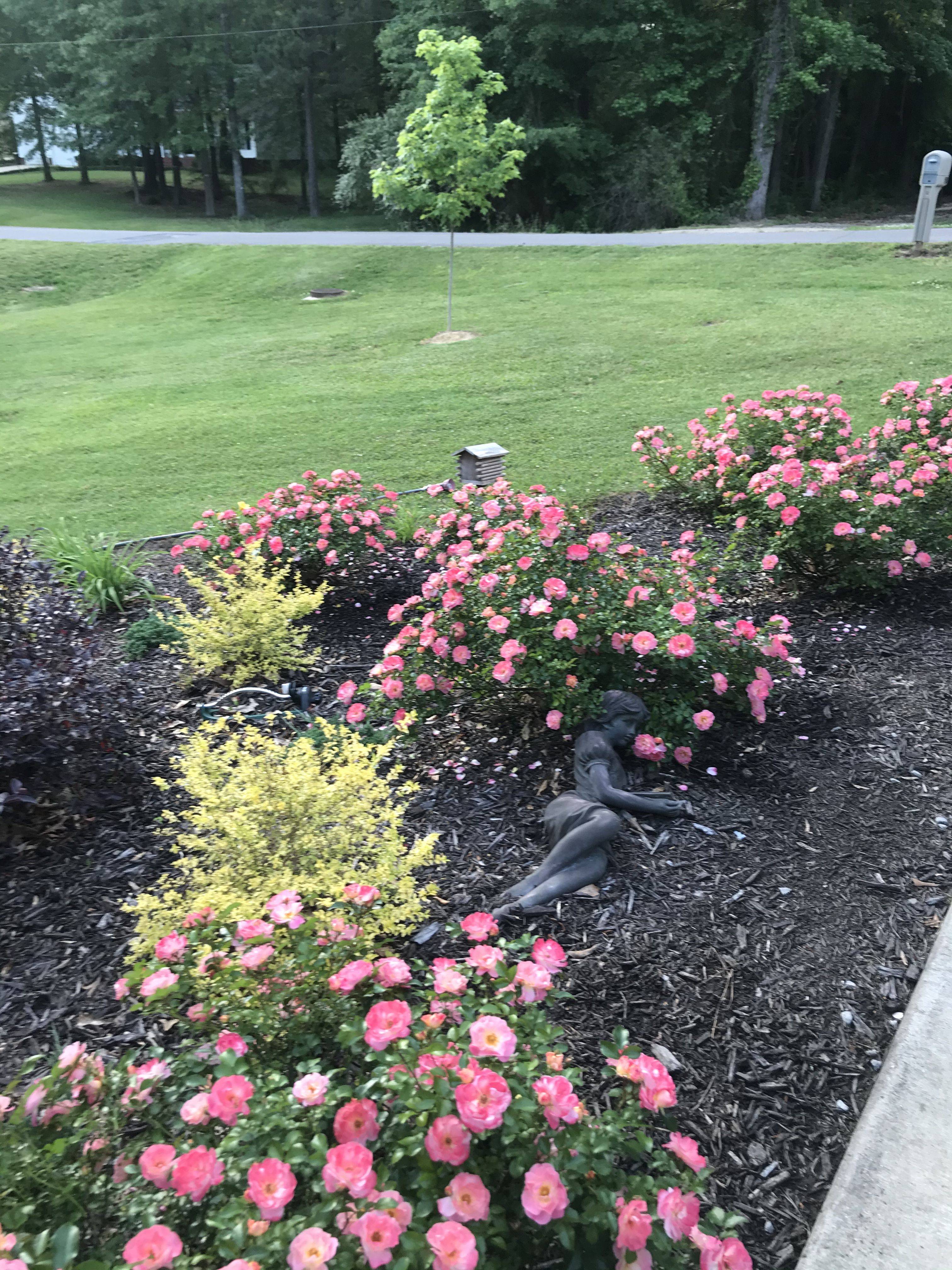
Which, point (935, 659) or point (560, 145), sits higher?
point (560, 145)

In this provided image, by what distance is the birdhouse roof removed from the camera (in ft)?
17.0

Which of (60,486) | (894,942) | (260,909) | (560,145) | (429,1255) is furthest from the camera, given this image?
(560,145)

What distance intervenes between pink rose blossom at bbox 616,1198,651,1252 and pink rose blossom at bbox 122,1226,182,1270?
65cm

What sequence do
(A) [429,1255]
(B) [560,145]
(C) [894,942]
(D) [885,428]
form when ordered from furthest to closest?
(B) [560,145], (D) [885,428], (C) [894,942], (A) [429,1255]

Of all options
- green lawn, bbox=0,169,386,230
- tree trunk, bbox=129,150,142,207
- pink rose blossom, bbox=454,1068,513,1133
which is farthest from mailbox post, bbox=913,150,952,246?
tree trunk, bbox=129,150,142,207

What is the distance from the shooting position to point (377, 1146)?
1436 mm

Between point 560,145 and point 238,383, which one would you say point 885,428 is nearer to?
point 238,383

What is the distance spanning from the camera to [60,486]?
24.5 feet

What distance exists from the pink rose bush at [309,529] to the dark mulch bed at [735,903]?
1114 mm

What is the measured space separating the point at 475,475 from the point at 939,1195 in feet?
13.6

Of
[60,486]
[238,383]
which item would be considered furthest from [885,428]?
[238,383]

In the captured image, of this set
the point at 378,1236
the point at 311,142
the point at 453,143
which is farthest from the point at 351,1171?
the point at 311,142

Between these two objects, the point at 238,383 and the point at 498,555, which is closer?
the point at 498,555

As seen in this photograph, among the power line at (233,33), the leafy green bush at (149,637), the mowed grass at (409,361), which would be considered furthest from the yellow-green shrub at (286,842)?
the power line at (233,33)
